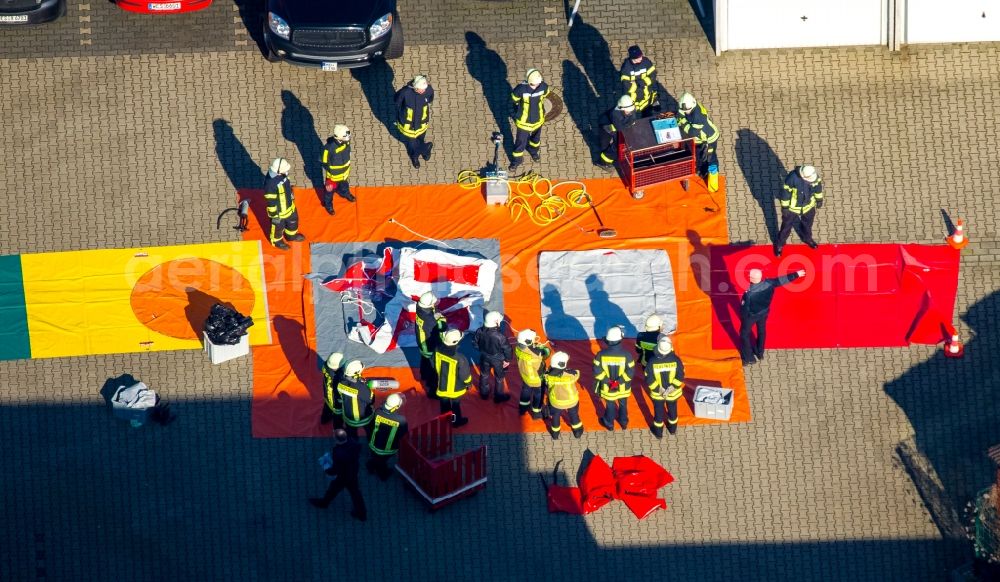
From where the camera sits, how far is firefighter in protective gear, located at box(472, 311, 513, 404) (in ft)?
75.3

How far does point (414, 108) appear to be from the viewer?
80.7 feet

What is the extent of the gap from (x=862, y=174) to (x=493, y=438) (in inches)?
310

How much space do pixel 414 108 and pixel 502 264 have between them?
2894mm

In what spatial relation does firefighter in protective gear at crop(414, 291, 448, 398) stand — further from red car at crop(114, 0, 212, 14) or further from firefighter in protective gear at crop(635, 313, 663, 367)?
red car at crop(114, 0, 212, 14)

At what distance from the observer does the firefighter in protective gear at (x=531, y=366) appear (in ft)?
74.2

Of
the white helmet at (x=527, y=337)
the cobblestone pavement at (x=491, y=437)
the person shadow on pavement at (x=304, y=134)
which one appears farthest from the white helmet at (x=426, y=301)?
the person shadow on pavement at (x=304, y=134)

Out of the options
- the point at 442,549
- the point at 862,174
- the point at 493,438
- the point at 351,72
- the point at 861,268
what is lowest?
the point at 442,549

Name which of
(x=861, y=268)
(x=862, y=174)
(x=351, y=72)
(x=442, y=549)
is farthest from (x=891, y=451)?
(x=351, y=72)

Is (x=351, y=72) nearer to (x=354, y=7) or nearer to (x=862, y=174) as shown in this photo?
(x=354, y=7)

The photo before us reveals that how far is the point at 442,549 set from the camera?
2261 cm

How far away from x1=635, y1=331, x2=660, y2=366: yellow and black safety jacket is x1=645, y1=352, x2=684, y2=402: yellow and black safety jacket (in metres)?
0.31

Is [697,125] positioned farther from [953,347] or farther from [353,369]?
[353,369]

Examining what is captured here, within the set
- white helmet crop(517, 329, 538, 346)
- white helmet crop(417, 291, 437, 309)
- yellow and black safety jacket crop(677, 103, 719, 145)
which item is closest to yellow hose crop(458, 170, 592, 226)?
yellow and black safety jacket crop(677, 103, 719, 145)

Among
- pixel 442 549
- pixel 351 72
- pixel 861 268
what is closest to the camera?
pixel 442 549
